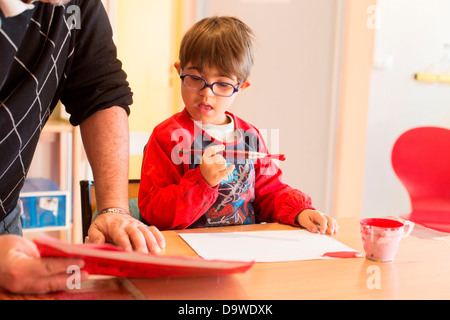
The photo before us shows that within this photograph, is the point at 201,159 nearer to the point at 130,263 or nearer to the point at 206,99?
the point at 206,99

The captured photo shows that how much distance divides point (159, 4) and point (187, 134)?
179 cm

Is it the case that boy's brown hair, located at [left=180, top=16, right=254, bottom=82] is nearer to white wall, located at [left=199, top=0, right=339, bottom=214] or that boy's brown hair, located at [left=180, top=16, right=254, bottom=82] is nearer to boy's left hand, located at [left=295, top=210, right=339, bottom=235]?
boy's left hand, located at [left=295, top=210, right=339, bottom=235]

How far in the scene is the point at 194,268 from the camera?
69cm

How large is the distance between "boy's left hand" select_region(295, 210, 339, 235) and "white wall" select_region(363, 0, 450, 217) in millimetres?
2114

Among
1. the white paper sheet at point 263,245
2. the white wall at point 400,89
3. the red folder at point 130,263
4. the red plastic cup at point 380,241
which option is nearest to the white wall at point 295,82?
the white wall at point 400,89

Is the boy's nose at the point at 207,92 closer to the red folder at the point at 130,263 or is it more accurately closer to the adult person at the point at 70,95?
the adult person at the point at 70,95

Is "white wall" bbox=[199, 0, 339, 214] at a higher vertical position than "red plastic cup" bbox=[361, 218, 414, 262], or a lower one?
higher

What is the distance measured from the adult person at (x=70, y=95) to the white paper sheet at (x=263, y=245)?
114 mm

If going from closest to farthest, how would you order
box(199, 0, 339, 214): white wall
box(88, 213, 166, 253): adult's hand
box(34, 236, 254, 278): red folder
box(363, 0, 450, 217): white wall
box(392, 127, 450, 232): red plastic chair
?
box(34, 236, 254, 278): red folder
box(88, 213, 166, 253): adult's hand
box(392, 127, 450, 232): red plastic chair
box(199, 0, 339, 214): white wall
box(363, 0, 450, 217): white wall

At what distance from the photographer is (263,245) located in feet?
3.18

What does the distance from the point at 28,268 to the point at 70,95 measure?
1.83 ft

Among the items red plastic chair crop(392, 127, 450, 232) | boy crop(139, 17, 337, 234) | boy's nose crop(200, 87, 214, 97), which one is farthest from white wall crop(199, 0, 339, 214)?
boy's nose crop(200, 87, 214, 97)

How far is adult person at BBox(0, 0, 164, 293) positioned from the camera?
906 millimetres

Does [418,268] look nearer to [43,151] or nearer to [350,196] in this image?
[350,196]
